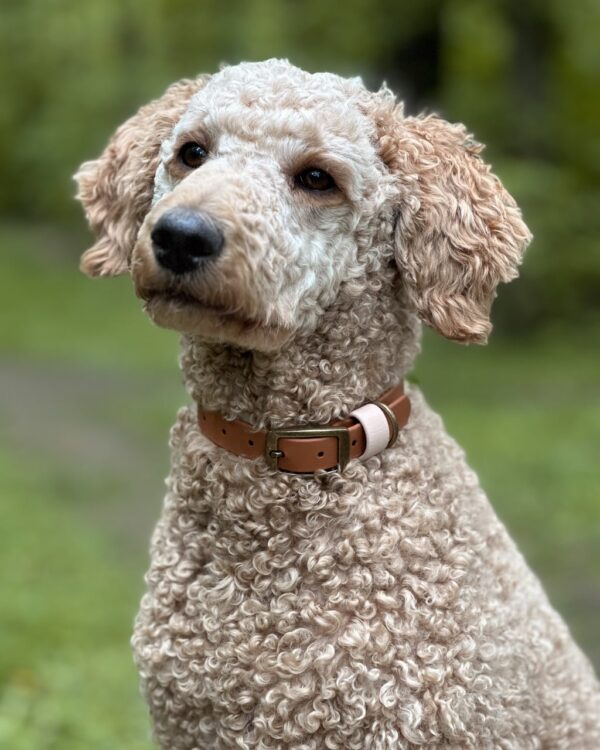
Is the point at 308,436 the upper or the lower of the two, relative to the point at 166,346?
lower

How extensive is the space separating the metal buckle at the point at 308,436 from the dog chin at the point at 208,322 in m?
0.21

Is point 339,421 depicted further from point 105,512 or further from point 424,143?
point 105,512

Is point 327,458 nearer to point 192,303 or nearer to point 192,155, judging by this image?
point 192,303

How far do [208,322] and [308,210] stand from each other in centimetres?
32

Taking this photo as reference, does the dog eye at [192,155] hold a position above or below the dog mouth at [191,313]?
above

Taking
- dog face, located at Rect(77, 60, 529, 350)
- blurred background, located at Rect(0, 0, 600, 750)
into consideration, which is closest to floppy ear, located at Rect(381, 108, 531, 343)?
dog face, located at Rect(77, 60, 529, 350)

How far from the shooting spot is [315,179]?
2.25m

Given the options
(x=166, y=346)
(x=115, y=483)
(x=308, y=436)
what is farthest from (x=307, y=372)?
(x=166, y=346)

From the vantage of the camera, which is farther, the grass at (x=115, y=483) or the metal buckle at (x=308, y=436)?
the grass at (x=115, y=483)

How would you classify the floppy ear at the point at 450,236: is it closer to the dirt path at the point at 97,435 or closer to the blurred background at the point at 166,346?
the blurred background at the point at 166,346

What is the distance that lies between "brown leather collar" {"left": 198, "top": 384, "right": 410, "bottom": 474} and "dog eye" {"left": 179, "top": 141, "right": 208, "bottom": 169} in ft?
1.70

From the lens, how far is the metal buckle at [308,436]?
227 cm

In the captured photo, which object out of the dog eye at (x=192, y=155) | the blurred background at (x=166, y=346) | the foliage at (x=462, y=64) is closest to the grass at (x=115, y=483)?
the blurred background at (x=166, y=346)

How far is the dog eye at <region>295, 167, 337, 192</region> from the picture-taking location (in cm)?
225
